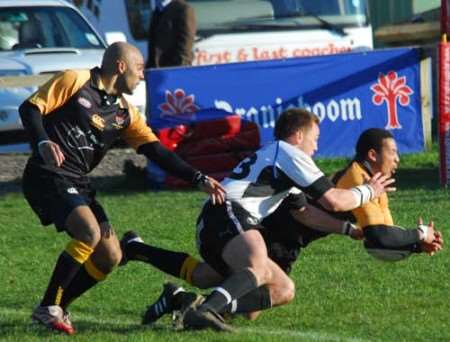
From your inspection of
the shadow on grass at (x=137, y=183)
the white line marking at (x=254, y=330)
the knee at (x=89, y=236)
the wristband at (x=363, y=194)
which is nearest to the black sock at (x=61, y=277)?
the knee at (x=89, y=236)

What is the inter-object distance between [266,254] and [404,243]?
0.78m

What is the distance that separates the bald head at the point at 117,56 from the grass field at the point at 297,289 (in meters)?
1.44

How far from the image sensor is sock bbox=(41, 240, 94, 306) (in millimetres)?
7715

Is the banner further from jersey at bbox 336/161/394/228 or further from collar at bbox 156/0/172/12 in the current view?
jersey at bbox 336/161/394/228

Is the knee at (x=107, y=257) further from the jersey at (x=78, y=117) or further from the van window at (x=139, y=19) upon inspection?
the van window at (x=139, y=19)

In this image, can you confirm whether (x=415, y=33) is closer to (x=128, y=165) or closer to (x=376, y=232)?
(x=128, y=165)

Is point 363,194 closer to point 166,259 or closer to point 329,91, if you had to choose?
point 166,259

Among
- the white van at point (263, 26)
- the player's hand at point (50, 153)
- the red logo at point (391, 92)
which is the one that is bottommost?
the red logo at point (391, 92)

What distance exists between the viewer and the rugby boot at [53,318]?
771 centimetres

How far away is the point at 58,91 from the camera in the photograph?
7859mm

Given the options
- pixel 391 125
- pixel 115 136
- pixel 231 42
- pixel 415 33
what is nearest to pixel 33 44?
pixel 231 42

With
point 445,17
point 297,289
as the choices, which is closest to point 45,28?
point 445,17

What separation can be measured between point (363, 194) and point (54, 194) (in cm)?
167

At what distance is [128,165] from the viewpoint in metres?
14.1
